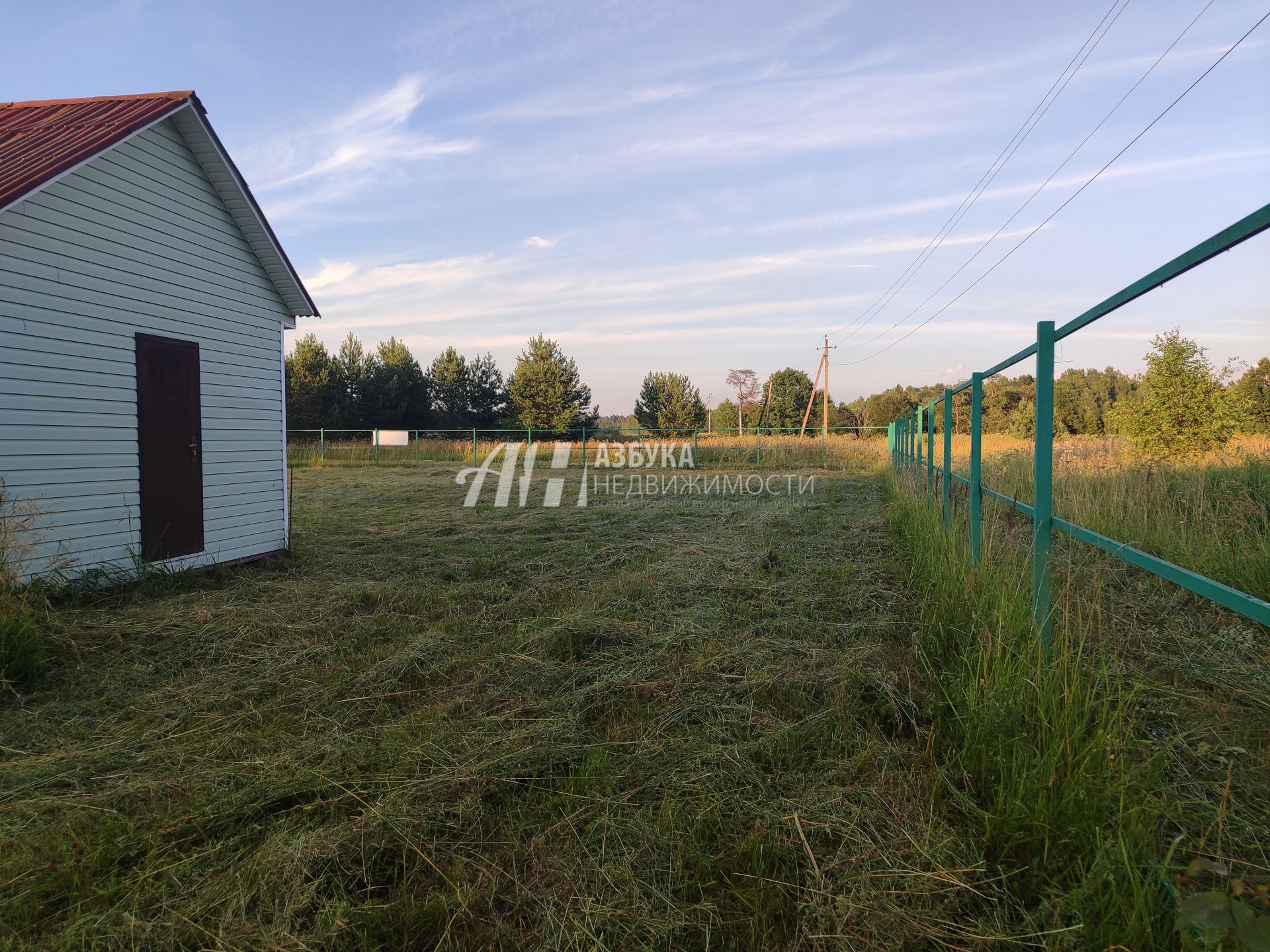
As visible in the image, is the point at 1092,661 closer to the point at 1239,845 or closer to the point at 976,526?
the point at 1239,845

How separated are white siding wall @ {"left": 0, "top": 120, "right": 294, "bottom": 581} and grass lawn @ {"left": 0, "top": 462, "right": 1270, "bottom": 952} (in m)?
1.26

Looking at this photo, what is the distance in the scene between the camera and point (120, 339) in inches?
221

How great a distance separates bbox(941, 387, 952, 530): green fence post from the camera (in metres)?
5.06

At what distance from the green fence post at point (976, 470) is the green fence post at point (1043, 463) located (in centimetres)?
96

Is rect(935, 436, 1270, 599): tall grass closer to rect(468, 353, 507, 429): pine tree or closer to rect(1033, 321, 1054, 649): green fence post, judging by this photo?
rect(1033, 321, 1054, 649): green fence post

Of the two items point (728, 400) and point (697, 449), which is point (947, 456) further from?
point (728, 400)

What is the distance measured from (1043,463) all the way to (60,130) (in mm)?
7805

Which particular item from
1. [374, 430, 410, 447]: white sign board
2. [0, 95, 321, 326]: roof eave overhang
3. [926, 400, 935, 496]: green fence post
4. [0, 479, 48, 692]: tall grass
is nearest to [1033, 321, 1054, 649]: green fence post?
[926, 400, 935, 496]: green fence post

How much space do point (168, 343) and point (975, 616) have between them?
22.5 feet

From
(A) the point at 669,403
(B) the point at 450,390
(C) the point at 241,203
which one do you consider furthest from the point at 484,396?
(C) the point at 241,203

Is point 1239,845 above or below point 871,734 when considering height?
above

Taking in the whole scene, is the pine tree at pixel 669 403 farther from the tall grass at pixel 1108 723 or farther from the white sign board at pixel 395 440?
the tall grass at pixel 1108 723

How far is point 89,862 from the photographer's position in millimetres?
1988

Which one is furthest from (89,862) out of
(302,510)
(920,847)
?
(302,510)
